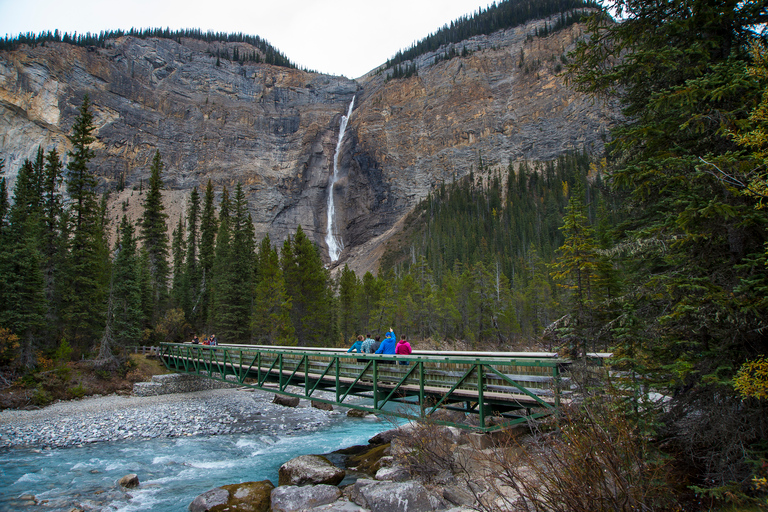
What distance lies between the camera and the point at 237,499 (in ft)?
30.6

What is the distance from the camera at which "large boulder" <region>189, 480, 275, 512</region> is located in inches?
357

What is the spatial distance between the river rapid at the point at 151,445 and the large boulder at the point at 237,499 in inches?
47.0

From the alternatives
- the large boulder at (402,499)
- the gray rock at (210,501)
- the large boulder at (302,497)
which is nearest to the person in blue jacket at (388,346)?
the large boulder at (302,497)

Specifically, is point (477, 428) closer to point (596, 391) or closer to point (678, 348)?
point (596, 391)

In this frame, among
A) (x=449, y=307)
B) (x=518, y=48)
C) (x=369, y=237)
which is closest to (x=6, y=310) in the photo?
(x=449, y=307)

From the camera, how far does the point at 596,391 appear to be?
7047mm

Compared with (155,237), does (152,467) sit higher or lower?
lower

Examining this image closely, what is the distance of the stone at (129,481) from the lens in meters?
11.4

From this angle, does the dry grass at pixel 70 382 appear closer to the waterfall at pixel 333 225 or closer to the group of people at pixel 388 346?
the group of people at pixel 388 346

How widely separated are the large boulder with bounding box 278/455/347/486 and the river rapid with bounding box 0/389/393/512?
1386 millimetres

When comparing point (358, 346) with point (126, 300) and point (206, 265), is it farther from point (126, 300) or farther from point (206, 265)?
point (206, 265)

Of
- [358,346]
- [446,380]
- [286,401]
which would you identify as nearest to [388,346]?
[358,346]

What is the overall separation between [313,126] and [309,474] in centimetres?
12572

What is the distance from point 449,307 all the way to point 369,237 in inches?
2516
